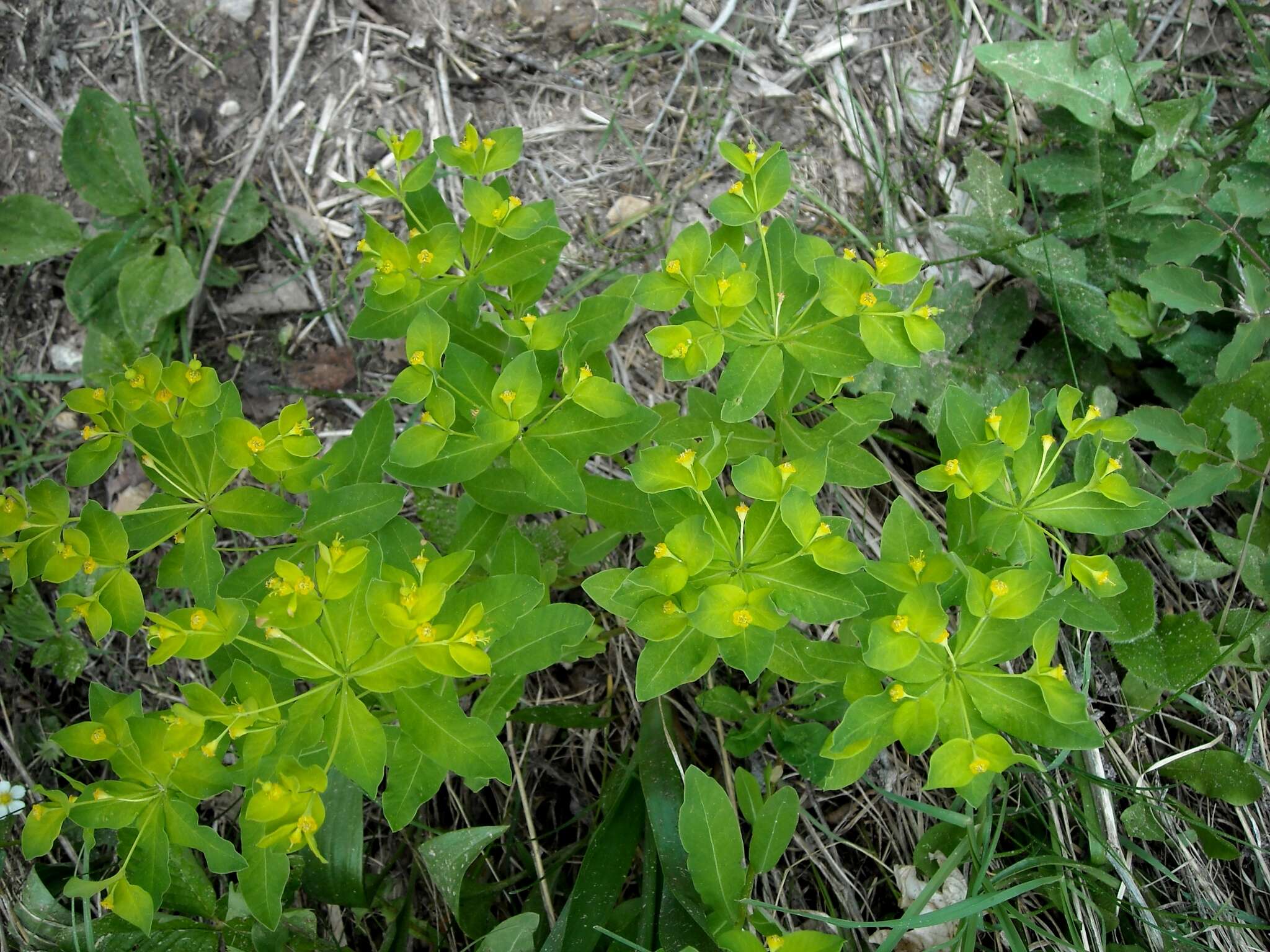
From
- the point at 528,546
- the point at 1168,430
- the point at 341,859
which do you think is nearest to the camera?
the point at 528,546

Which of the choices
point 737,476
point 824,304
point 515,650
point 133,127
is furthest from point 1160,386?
point 133,127

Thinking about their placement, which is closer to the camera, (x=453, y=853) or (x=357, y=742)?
(x=357, y=742)

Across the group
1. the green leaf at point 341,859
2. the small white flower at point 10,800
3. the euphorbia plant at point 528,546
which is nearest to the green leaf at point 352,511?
the euphorbia plant at point 528,546

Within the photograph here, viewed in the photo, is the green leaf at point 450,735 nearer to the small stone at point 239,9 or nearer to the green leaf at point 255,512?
the green leaf at point 255,512

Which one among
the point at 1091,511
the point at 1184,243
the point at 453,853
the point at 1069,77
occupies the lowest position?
the point at 453,853

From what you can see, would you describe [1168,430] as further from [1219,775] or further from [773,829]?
[773,829]

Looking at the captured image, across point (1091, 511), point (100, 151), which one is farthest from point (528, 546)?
point (100, 151)

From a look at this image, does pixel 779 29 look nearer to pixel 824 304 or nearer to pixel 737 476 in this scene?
pixel 824 304
